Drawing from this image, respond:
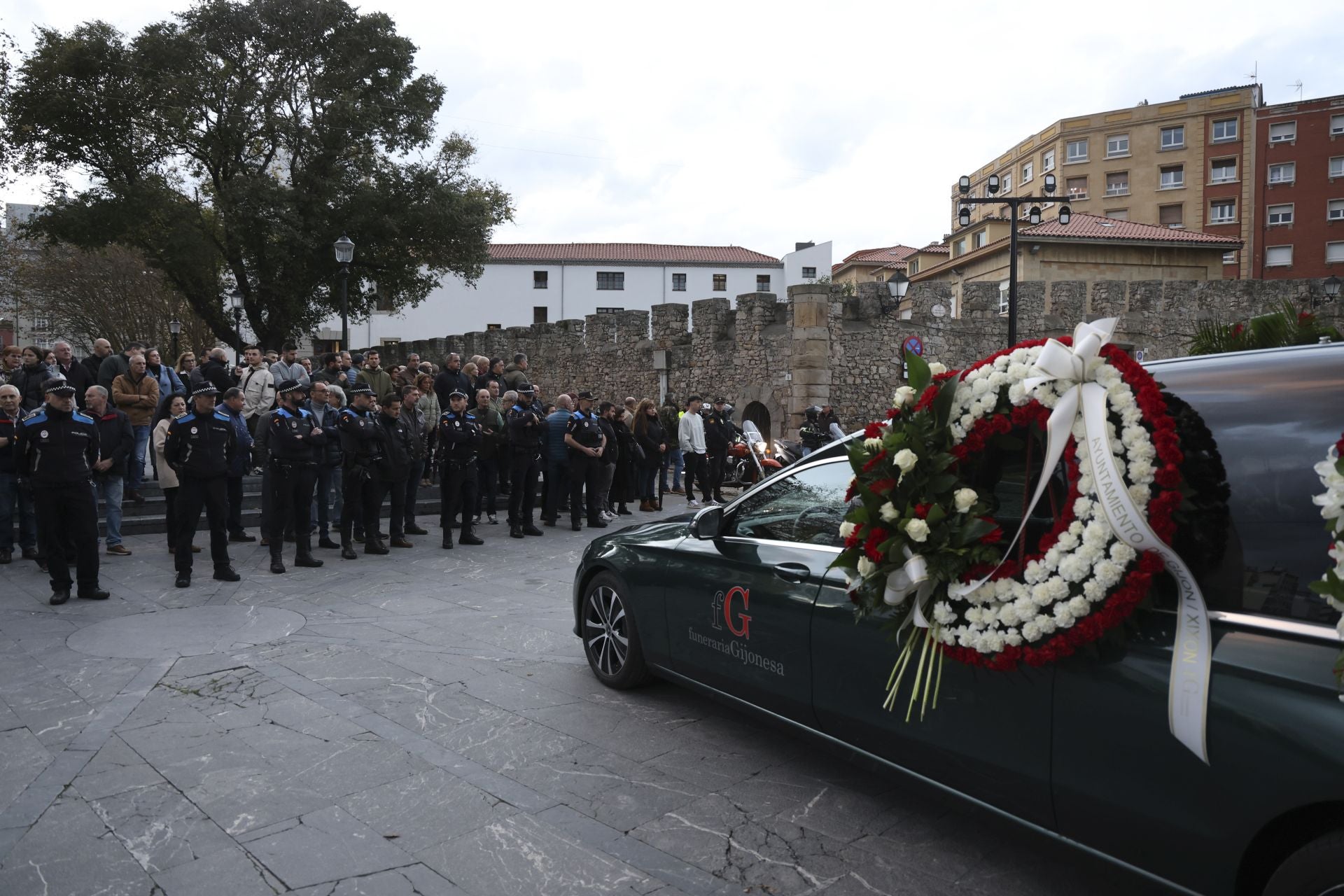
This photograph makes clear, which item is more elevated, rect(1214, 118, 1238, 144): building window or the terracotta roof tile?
rect(1214, 118, 1238, 144): building window

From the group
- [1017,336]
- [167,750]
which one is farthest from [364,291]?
[167,750]

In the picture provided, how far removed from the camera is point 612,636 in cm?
508

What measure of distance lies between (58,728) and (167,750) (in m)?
0.74

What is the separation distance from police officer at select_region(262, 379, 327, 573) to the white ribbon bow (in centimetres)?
769

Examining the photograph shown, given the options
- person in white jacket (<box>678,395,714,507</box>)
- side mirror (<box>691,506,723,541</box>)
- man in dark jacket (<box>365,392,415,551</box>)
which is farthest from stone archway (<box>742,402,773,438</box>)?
side mirror (<box>691,506,723,541</box>)

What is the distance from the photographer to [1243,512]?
2.37m

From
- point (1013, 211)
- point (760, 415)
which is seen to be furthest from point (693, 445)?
point (760, 415)

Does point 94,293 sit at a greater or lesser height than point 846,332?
greater

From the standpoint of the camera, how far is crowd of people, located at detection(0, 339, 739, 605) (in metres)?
7.61

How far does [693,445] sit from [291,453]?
7446mm

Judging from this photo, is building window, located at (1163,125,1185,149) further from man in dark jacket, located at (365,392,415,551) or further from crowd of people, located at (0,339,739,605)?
man in dark jacket, located at (365,392,415,551)

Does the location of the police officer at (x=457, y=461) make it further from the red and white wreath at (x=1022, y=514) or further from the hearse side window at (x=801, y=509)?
the red and white wreath at (x=1022, y=514)

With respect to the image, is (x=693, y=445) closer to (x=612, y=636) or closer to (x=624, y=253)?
(x=612, y=636)

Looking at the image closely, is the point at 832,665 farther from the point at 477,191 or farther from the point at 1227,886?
the point at 477,191
